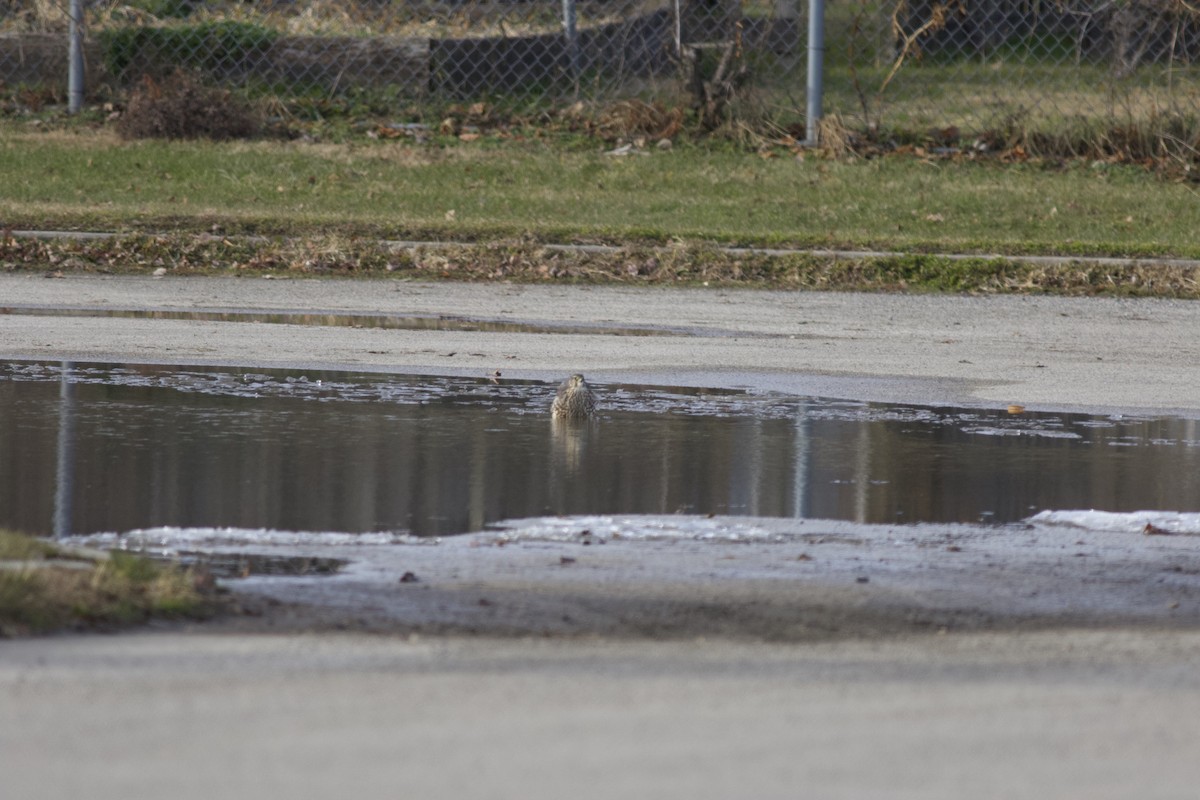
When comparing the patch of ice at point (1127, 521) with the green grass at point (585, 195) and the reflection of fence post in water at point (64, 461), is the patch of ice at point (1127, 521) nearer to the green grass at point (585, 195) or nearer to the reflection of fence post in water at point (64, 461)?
the reflection of fence post in water at point (64, 461)

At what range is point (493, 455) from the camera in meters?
7.75

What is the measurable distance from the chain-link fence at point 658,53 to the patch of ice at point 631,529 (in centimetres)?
1275

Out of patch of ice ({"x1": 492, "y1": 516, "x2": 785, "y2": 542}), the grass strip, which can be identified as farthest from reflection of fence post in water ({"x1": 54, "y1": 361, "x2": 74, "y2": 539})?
the grass strip

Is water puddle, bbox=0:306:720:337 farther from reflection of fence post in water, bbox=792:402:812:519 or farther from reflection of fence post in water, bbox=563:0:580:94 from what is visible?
reflection of fence post in water, bbox=563:0:580:94

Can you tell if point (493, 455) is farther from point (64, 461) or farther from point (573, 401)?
point (64, 461)

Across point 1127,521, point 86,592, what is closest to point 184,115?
point 1127,521

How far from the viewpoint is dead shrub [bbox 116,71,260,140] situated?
18.4m

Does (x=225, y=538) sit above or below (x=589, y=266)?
below

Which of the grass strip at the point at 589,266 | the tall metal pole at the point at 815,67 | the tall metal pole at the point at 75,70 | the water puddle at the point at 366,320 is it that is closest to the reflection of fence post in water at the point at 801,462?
the water puddle at the point at 366,320

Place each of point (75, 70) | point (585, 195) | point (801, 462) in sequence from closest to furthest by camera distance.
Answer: point (801, 462) → point (585, 195) → point (75, 70)

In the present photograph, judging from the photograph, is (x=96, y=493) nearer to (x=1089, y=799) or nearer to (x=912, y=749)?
(x=912, y=749)

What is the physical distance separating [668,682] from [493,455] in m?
3.22

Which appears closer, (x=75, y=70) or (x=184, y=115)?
(x=184, y=115)

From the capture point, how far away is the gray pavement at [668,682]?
156 inches
